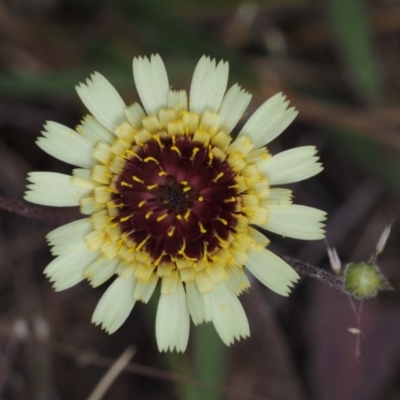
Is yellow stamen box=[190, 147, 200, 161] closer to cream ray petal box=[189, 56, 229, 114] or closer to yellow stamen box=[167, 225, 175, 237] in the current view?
cream ray petal box=[189, 56, 229, 114]

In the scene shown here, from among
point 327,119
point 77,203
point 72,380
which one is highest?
point 327,119

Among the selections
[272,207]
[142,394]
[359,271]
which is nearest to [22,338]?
[142,394]

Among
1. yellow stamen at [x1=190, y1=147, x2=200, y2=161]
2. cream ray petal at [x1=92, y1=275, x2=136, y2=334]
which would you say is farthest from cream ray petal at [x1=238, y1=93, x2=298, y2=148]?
cream ray petal at [x1=92, y1=275, x2=136, y2=334]

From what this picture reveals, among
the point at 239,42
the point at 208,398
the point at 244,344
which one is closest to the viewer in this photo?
the point at 208,398

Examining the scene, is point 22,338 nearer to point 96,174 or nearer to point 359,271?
point 96,174

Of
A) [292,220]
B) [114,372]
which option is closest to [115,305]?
[292,220]

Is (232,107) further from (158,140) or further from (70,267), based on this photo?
(70,267)

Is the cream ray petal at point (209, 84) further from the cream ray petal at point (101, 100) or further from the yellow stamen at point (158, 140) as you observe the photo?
the cream ray petal at point (101, 100)
